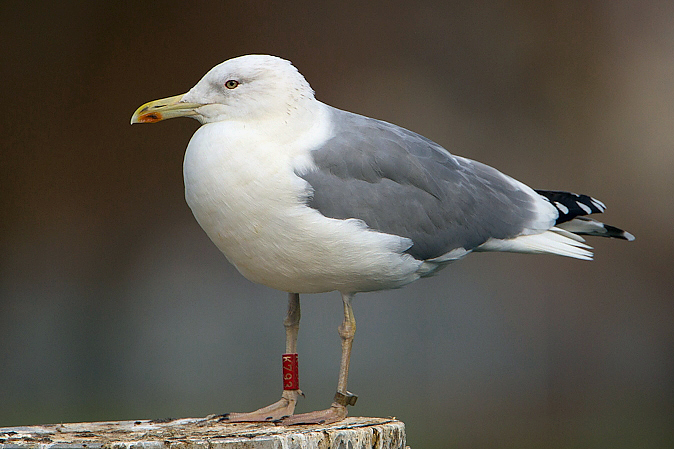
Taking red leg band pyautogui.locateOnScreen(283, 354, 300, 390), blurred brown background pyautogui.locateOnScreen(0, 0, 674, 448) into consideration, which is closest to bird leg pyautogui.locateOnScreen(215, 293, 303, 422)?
red leg band pyautogui.locateOnScreen(283, 354, 300, 390)

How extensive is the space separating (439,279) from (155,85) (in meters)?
1.54

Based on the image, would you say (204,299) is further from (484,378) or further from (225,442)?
(225,442)

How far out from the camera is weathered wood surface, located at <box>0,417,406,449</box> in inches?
55.8

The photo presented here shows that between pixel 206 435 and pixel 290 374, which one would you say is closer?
pixel 206 435

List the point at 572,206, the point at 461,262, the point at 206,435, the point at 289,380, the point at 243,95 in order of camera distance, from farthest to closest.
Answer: the point at 461,262, the point at 572,206, the point at 289,380, the point at 243,95, the point at 206,435

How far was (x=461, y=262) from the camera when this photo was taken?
12.3 feet

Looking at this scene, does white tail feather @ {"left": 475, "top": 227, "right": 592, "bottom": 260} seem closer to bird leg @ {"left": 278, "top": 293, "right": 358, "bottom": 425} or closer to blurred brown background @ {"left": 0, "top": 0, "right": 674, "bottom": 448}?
bird leg @ {"left": 278, "top": 293, "right": 358, "bottom": 425}

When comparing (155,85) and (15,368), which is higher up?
(155,85)

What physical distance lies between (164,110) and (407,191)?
0.51 meters

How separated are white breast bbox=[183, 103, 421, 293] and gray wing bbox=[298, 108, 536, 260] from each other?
0.12 feet

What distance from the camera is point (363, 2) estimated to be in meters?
3.79

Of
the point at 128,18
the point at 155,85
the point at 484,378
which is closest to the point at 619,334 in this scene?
the point at 484,378

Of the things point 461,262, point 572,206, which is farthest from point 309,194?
point 461,262

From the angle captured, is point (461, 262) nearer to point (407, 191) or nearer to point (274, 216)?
point (407, 191)
